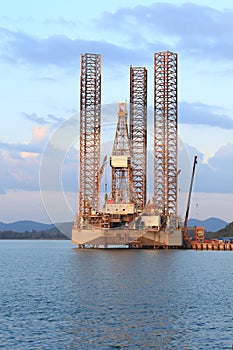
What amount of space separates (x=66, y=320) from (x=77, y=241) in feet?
232

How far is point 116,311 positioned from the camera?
33344mm

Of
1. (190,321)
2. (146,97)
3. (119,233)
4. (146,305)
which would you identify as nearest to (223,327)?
(190,321)

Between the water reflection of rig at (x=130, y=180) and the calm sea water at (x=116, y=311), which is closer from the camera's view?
the calm sea water at (x=116, y=311)

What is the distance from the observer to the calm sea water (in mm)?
26391

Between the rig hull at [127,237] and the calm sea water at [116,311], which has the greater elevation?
the rig hull at [127,237]

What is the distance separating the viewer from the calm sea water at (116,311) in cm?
2639

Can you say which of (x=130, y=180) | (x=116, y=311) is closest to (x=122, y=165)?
(x=130, y=180)

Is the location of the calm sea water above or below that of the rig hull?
below

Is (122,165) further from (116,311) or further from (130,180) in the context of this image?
(116,311)

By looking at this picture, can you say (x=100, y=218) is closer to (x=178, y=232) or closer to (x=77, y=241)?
(x=77, y=241)

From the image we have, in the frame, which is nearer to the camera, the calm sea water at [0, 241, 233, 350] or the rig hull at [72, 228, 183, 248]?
the calm sea water at [0, 241, 233, 350]

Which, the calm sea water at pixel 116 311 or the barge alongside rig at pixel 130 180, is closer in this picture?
the calm sea water at pixel 116 311

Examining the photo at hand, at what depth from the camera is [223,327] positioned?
96.8ft

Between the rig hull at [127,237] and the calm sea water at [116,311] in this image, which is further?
the rig hull at [127,237]
